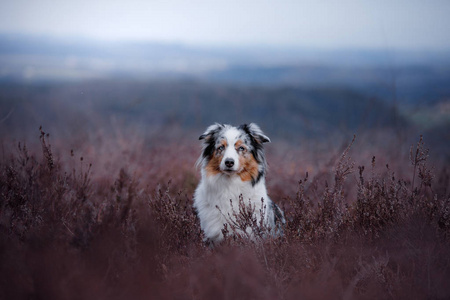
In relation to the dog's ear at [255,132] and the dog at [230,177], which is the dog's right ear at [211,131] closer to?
the dog at [230,177]

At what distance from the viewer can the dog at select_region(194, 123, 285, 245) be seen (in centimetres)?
Answer: 440

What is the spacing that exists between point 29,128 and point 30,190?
7.65 ft

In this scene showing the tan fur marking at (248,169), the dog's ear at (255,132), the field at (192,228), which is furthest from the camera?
the dog's ear at (255,132)

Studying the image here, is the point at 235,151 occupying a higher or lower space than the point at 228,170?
higher

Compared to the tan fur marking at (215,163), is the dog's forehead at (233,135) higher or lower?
higher

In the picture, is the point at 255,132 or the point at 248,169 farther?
the point at 255,132

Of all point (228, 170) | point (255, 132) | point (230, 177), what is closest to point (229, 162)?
point (228, 170)

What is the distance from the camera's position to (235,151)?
4.48 metres

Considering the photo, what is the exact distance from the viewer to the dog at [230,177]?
4402 mm

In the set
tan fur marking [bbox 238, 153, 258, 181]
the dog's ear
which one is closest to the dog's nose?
tan fur marking [bbox 238, 153, 258, 181]

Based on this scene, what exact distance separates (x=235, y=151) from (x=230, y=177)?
0.31m

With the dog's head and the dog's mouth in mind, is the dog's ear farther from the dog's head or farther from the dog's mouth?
the dog's mouth

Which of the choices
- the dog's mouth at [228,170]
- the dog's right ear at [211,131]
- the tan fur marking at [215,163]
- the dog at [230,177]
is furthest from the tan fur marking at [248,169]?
the dog's right ear at [211,131]

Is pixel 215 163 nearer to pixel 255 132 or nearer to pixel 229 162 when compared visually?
pixel 229 162
